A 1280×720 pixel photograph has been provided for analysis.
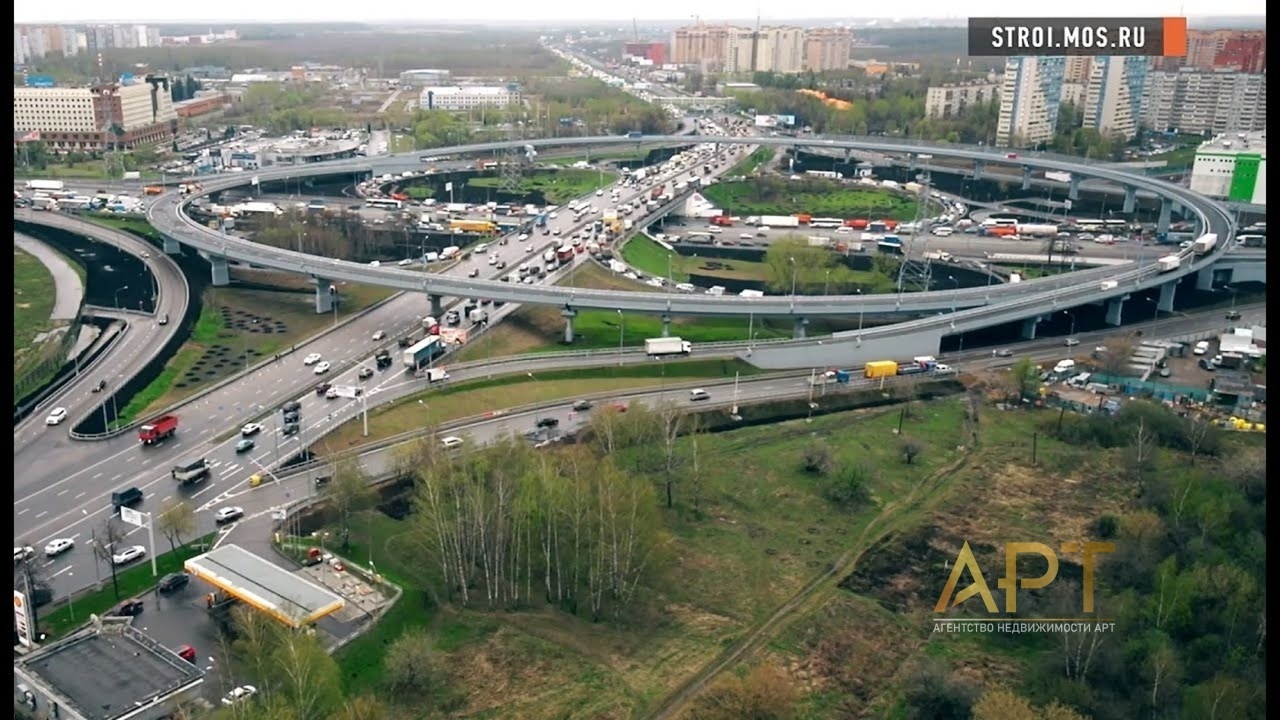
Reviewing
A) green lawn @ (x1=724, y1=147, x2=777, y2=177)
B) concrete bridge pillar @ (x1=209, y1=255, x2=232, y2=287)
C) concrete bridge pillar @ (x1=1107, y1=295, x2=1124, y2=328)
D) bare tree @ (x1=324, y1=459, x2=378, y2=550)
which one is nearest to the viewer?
bare tree @ (x1=324, y1=459, x2=378, y2=550)

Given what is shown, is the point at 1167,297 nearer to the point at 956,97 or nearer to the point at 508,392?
the point at 508,392

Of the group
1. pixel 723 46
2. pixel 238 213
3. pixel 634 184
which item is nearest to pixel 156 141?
pixel 238 213

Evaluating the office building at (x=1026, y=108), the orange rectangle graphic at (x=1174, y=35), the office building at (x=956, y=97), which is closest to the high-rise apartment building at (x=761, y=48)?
the office building at (x=956, y=97)

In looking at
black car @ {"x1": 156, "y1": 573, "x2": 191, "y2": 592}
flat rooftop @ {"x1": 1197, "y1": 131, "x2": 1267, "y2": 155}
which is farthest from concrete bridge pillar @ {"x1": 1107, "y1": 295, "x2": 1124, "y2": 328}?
black car @ {"x1": 156, "y1": 573, "x2": 191, "y2": 592}

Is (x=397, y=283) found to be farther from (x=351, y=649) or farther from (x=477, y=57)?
(x=477, y=57)

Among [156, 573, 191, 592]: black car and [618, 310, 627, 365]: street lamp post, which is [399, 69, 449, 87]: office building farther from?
[156, 573, 191, 592]: black car

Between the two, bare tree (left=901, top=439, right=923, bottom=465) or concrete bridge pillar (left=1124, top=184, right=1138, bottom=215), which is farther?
concrete bridge pillar (left=1124, top=184, right=1138, bottom=215)
